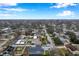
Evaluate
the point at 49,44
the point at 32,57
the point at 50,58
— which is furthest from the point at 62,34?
the point at 32,57

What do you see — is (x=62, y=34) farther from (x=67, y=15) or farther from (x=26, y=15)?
(x=26, y=15)

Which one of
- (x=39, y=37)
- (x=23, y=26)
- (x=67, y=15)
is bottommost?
(x=39, y=37)

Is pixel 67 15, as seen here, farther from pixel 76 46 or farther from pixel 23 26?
pixel 23 26

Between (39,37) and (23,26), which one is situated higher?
(23,26)

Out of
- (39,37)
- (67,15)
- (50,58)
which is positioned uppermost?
(67,15)

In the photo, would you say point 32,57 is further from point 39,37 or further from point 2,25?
point 2,25

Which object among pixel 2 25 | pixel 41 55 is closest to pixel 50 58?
pixel 41 55

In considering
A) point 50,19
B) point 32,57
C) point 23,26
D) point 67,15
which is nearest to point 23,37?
point 23,26

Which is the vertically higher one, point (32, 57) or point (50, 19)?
point (50, 19)
